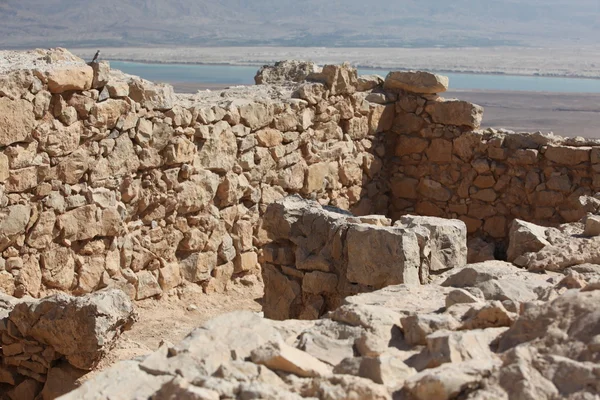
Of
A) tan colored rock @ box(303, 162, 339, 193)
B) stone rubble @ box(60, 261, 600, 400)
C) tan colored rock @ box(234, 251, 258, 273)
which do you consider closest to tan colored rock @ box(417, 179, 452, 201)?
tan colored rock @ box(303, 162, 339, 193)

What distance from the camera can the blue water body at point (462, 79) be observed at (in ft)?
129

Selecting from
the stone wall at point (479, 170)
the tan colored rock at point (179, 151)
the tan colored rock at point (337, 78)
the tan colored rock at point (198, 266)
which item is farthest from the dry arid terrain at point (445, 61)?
the tan colored rock at point (179, 151)

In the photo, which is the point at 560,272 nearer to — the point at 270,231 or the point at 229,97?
the point at 270,231

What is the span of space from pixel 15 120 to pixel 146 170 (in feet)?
5.51

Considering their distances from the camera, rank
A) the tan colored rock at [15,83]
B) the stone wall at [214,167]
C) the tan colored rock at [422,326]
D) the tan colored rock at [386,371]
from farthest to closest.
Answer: the stone wall at [214,167] → the tan colored rock at [15,83] → the tan colored rock at [422,326] → the tan colored rock at [386,371]

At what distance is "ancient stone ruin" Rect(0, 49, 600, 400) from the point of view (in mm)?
3896

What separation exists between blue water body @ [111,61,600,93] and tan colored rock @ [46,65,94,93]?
89.1ft

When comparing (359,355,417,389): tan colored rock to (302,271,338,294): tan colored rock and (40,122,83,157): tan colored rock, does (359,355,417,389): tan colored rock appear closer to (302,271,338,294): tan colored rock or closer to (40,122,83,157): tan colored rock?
(302,271,338,294): tan colored rock

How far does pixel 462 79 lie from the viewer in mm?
47531

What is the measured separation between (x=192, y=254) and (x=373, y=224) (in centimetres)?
352

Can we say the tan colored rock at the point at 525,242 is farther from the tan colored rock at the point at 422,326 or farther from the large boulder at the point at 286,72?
the large boulder at the point at 286,72

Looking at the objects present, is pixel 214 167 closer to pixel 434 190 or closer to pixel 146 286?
pixel 146 286

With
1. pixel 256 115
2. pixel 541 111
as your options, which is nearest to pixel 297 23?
pixel 541 111

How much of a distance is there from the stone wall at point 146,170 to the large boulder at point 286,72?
0.53 metres
